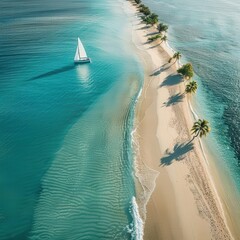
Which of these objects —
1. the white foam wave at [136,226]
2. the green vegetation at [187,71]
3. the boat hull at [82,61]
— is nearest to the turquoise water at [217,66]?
the green vegetation at [187,71]

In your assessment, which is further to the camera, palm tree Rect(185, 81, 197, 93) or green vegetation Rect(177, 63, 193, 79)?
green vegetation Rect(177, 63, 193, 79)

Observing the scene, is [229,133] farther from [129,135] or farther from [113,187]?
[113,187]

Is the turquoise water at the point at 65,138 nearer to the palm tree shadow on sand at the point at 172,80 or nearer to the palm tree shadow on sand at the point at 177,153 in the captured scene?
the palm tree shadow on sand at the point at 177,153

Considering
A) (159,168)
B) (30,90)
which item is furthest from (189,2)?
(159,168)

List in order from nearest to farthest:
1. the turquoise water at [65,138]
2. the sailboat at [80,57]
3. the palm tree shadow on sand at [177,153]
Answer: the turquoise water at [65,138] → the palm tree shadow on sand at [177,153] → the sailboat at [80,57]

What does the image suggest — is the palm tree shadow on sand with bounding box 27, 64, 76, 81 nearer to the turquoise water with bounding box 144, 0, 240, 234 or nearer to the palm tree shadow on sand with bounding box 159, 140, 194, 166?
the turquoise water with bounding box 144, 0, 240, 234

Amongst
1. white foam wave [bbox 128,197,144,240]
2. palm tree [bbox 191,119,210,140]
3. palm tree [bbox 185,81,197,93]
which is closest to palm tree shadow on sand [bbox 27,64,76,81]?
palm tree [bbox 185,81,197,93]

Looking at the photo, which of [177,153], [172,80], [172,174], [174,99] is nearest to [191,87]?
[174,99]
